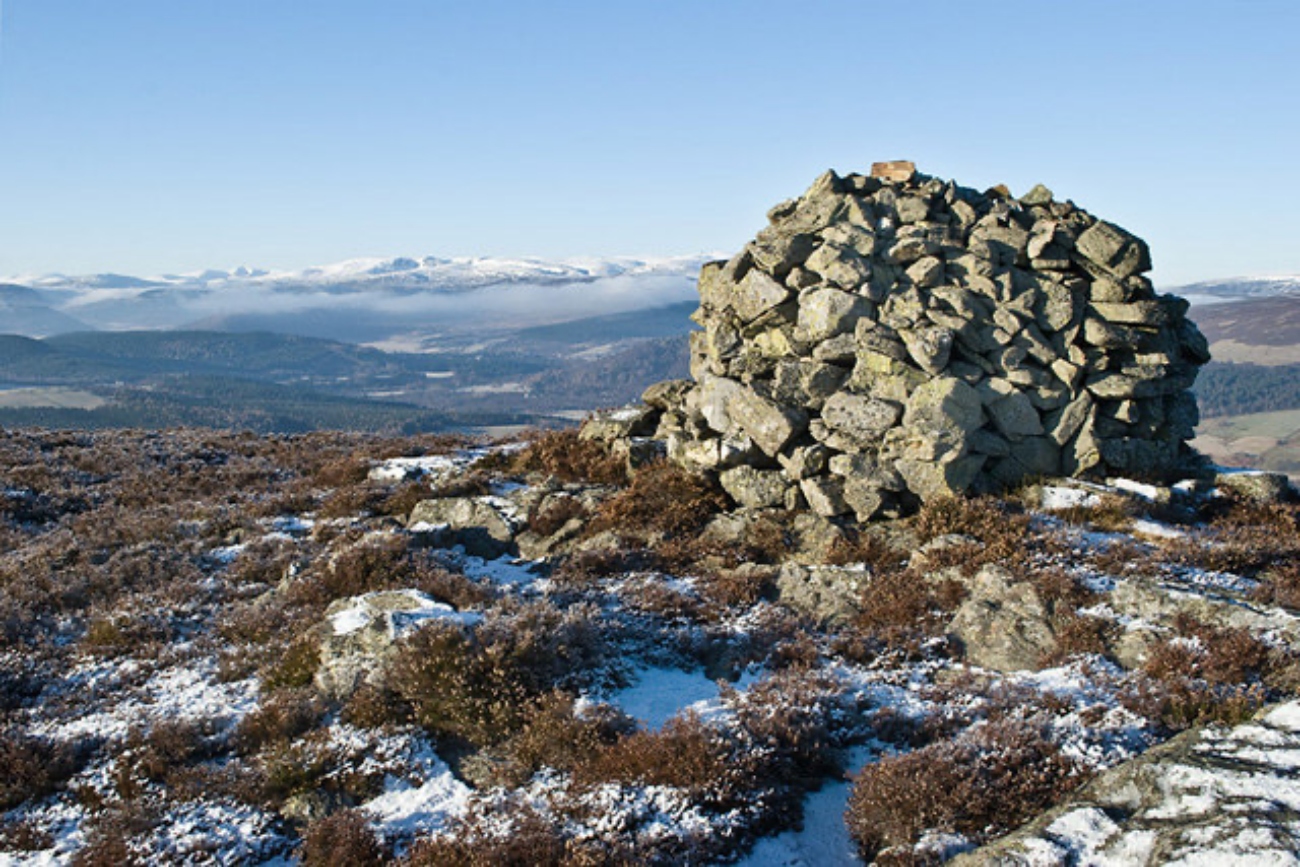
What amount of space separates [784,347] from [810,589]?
19.1ft

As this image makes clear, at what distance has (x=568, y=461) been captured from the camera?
20.6 m

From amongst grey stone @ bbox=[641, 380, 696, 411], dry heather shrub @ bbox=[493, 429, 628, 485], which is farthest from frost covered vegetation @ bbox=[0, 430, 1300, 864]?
grey stone @ bbox=[641, 380, 696, 411]

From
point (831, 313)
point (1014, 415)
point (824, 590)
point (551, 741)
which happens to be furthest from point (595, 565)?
point (1014, 415)

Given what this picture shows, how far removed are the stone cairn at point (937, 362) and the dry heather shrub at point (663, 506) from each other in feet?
1.65

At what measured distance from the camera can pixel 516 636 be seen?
10.7 meters

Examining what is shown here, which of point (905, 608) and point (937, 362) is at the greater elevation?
point (937, 362)

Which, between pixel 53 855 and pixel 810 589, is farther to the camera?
pixel 810 589

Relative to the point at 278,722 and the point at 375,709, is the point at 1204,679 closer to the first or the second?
the point at 375,709

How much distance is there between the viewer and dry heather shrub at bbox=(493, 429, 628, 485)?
19438 mm

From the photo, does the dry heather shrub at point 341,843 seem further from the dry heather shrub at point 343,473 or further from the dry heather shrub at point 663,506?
the dry heather shrub at point 343,473

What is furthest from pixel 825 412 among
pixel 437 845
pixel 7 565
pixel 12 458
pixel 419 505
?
pixel 12 458

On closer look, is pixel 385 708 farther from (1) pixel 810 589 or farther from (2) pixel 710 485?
(2) pixel 710 485

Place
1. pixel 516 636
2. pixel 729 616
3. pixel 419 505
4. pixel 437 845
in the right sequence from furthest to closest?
pixel 419 505 < pixel 729 616 < pixel 516 636 < pixel 437 845

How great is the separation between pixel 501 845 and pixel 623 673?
3646 millimetres
